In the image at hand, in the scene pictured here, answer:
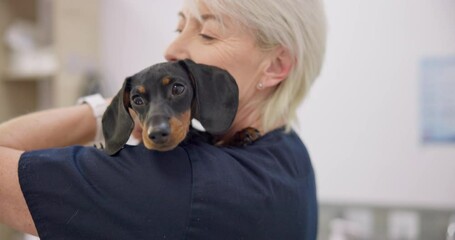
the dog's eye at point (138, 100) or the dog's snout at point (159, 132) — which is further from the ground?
the dog's eye at point (138, 100)

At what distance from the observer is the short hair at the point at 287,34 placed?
35.2 inches

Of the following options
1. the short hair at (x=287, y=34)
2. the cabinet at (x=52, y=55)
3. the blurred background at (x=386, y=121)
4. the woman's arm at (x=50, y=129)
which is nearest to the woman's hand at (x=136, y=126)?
the woman's arm at (x=50, y=129)

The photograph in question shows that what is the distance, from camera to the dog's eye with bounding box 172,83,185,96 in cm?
83

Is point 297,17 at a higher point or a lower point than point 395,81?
higher

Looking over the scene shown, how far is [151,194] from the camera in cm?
74

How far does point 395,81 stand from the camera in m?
2.06

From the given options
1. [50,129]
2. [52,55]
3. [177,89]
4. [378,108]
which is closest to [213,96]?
[177,89]

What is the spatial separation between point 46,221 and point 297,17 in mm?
593

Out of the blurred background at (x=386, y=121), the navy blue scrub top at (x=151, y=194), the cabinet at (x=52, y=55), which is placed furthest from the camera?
the cabinet at (x=52, y=55)

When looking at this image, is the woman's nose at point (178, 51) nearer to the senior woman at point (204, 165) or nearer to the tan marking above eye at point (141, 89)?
the senior woman at point (204, 165)

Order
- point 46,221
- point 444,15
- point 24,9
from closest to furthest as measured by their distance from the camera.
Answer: point 46,221
point 444,15
point 24,9

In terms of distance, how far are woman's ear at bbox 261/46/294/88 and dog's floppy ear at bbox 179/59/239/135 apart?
5.2 inches

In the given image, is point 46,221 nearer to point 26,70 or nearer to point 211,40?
point 211,40

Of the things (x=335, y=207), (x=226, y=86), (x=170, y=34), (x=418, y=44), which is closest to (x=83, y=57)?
(x=170, y=34)
